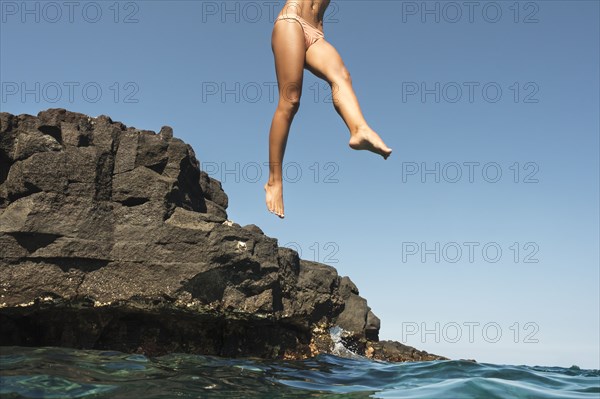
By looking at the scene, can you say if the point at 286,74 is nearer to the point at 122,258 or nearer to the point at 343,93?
the point at 343,93

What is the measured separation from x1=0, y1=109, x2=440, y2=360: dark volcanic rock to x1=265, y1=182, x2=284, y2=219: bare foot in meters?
1.18

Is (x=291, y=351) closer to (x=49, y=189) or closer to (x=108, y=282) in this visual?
(x=108, y=282)

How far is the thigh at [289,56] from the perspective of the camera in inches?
Answer: 239

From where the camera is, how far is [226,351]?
8172 millimetres

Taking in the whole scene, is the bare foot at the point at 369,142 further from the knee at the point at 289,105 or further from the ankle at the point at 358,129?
the knee at the point at 289,105

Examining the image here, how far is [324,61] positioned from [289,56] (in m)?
0.37

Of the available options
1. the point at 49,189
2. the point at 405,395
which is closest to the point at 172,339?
the point at 49,189

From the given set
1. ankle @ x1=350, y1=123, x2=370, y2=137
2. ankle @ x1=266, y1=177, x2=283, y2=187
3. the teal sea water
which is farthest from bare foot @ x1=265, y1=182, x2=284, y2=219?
the teal sea water

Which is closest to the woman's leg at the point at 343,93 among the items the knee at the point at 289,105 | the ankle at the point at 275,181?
the knee at the point at 289,105

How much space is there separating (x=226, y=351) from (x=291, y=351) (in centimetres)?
93

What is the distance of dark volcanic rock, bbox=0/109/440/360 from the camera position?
7.45 metres

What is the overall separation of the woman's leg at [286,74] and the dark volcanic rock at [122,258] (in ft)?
6.67

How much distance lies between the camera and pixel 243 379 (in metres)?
5.82

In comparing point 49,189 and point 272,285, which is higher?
point 49,189
